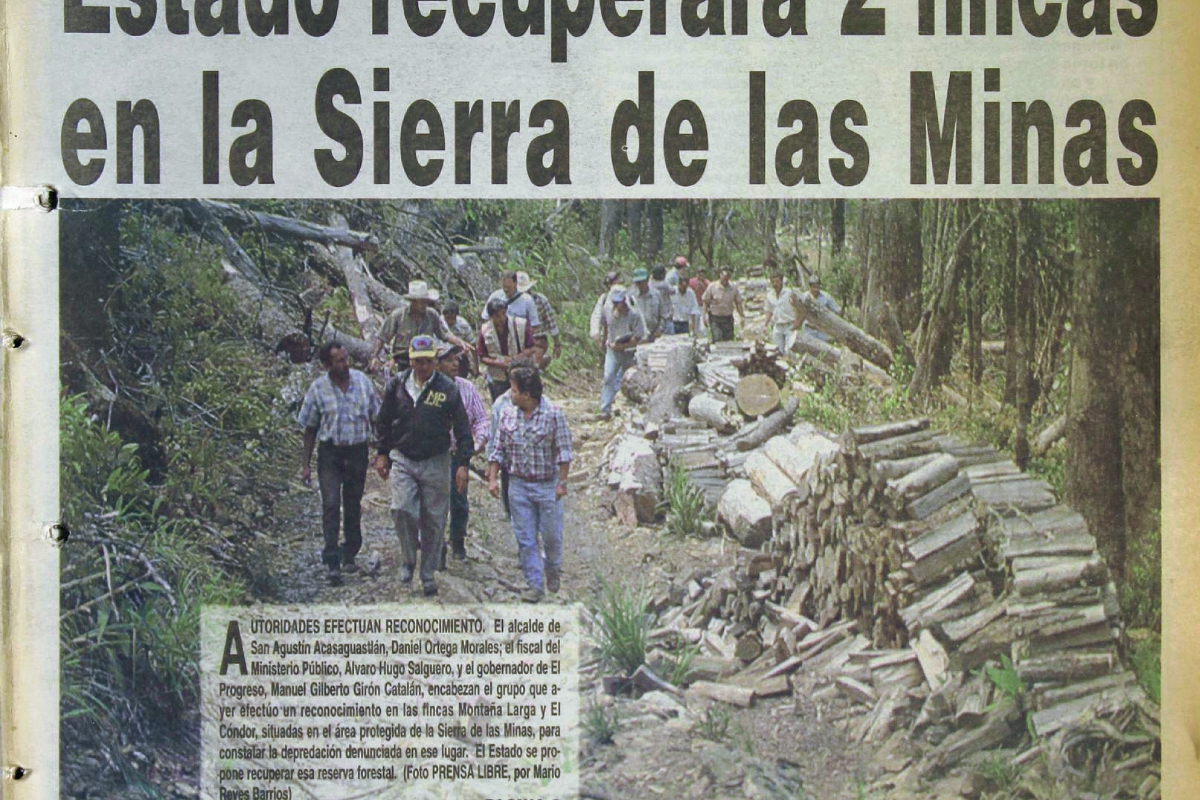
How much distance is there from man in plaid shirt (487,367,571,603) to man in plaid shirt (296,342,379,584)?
45 cm

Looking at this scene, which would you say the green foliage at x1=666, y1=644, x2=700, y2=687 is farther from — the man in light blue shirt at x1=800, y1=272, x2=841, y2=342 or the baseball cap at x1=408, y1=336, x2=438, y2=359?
the baseball cap at x1=408, y1=336, x2=438, y2=359

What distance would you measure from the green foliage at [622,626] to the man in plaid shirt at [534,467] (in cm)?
19

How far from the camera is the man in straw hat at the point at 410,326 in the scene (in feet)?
12.1

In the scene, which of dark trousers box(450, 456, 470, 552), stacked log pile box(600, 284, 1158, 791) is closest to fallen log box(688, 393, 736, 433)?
stacked log pile box(600, 284, 1158, 791)

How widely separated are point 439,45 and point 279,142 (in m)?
0.62

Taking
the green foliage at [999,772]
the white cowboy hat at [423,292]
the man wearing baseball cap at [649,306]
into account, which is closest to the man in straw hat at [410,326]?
the white cowboy hat at [423,292]

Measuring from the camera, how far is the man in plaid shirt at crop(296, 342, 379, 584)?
3.68 meters

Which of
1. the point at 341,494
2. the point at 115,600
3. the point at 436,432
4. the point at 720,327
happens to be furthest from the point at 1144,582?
the point at 115,600

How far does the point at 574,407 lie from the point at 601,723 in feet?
3.50

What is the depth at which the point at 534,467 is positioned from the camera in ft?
12.3

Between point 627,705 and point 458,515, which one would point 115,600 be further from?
point 627,705

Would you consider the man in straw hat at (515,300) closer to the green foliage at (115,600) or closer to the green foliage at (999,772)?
the green foliage at (115,600)

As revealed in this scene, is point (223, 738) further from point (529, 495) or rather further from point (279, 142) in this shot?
point (279, 142)

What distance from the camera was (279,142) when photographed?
3635mm
